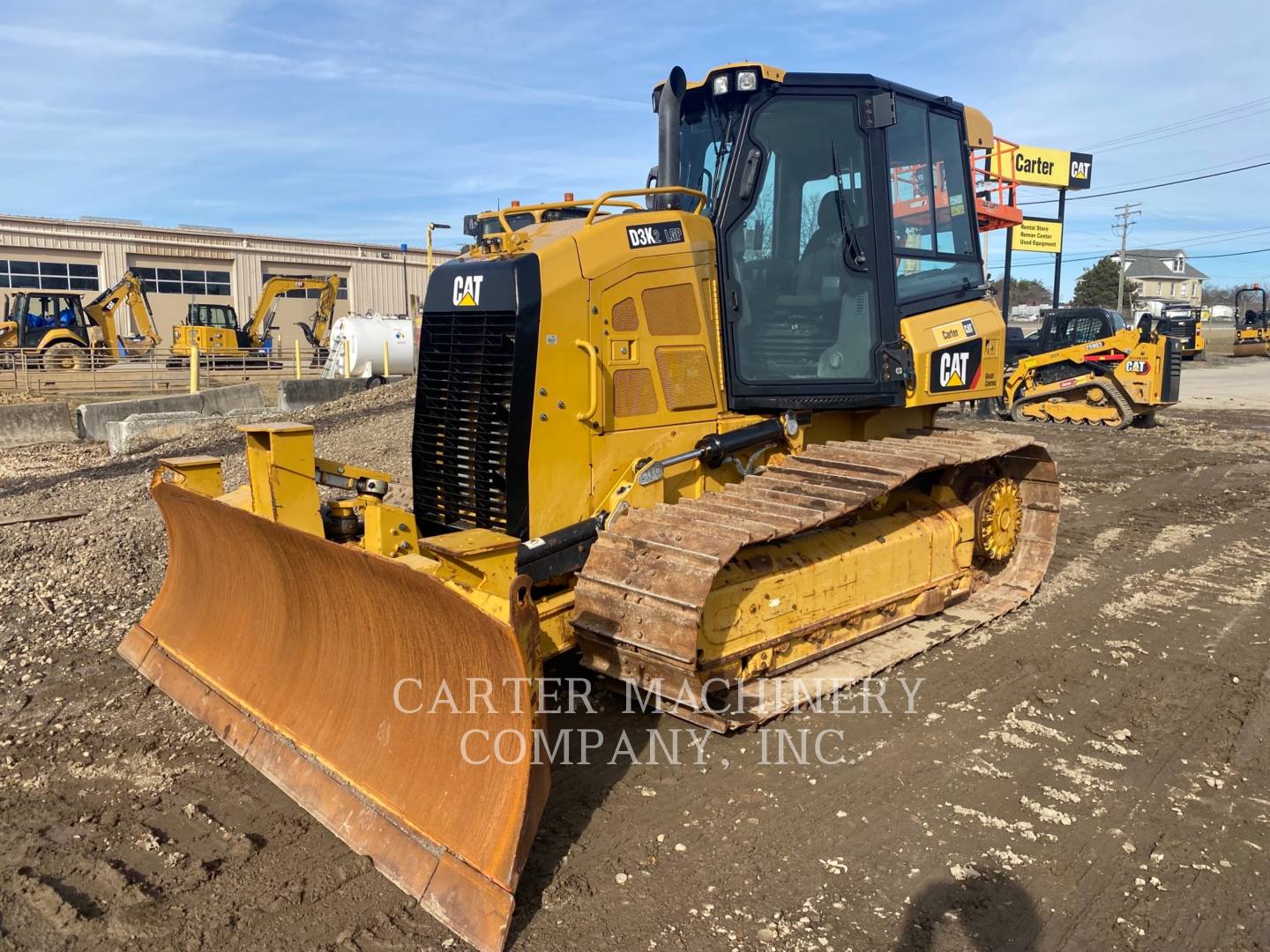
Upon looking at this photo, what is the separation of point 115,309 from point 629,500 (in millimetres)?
28511

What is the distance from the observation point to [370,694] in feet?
12.3

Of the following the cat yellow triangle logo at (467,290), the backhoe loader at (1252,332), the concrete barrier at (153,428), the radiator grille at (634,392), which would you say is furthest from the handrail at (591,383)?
the backhoe loader at (1252,332)

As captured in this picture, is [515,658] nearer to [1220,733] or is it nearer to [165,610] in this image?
[165,610]

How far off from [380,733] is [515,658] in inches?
35.3

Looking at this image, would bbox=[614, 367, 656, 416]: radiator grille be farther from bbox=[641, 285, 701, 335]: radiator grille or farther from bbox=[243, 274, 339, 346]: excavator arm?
bbox=[243, 274, 339, 346]: excavator arm

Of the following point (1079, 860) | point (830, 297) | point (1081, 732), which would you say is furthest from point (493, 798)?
point (830, 297)

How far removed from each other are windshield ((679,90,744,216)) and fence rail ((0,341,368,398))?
48.2 ft

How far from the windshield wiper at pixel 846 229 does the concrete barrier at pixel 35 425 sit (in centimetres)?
1349

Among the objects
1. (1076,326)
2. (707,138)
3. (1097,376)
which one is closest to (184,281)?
(1076,326)

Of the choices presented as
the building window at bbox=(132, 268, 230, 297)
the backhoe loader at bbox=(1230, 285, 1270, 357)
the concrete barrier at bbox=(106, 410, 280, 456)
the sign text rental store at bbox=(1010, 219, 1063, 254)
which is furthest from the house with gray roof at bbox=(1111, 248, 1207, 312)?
the concrete barrier at bbox=(106, 410, 280, 456)

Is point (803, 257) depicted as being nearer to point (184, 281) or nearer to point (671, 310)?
point (671, 310)

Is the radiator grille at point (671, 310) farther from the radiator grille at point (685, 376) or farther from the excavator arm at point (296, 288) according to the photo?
the excavator arm at point (296, 288)

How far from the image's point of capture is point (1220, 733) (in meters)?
4.39

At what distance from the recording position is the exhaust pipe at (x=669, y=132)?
192 inches
